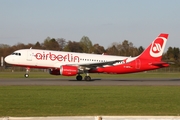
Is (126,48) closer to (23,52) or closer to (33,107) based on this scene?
(23,52)

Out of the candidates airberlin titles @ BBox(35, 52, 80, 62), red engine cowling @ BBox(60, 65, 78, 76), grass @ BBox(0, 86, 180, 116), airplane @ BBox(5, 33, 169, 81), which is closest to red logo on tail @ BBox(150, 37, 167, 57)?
airplane @ BBox(5, 33, 169, 81)

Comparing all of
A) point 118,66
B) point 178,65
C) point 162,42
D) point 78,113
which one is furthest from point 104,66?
point 178,65

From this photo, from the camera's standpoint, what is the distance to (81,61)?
45.0 meters

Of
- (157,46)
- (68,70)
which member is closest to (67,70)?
(68,70)

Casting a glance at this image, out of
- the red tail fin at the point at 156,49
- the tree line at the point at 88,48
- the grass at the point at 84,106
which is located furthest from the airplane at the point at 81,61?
the tree line at the point at 88,48

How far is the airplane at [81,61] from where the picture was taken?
4359cm

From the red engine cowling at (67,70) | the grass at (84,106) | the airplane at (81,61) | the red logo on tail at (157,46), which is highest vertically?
the red logo on tail at (157,46)

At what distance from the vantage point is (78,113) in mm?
15828

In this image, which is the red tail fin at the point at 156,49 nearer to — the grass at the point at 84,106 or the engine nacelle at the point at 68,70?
the engine nacelle at the point at 68,70

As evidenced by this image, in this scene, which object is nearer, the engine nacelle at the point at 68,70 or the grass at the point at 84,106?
the grass at the point at 84,106

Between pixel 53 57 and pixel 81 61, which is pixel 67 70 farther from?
pixel 81 61

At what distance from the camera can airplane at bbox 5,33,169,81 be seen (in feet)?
143

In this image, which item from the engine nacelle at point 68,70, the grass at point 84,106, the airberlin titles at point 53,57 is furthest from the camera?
the airberlin titles at point 53,57

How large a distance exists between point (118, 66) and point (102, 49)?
366ft
